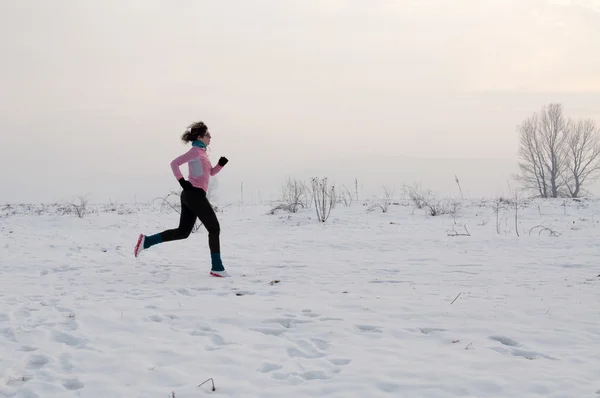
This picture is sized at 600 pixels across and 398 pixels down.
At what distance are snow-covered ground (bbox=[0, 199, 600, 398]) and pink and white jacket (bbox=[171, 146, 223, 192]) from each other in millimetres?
1262

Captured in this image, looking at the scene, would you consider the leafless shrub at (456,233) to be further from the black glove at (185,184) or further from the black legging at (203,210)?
the black glove at (185,184)

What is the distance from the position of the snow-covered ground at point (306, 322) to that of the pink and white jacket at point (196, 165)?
4.14 ft

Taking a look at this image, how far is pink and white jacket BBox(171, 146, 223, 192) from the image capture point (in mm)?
5930

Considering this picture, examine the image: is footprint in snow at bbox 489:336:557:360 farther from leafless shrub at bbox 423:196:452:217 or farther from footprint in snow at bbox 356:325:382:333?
leafless shrub at bbox 423:196:452:217

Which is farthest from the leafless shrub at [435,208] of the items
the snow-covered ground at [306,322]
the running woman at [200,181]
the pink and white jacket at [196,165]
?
the pink and white jacket at [196,165]

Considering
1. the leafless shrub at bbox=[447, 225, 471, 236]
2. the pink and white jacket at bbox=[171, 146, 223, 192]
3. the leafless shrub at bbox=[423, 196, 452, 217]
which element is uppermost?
the pink and white jacket at bbox=[171, 146, 223, 192]

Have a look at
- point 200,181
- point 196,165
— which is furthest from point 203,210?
point 196,165

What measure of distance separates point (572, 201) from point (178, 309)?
658 inches

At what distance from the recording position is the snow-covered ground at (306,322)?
2.74 metres

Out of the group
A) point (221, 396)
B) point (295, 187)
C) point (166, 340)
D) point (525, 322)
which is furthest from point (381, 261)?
point (295, 187)

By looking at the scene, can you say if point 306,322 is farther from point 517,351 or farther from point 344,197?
point 344,197

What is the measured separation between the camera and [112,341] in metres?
3.48

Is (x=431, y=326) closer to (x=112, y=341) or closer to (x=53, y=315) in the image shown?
(x=112, y=341)

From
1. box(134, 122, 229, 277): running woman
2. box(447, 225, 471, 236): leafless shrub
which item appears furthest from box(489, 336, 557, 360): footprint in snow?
box(447, 225, 471, 236): leafless shrub
